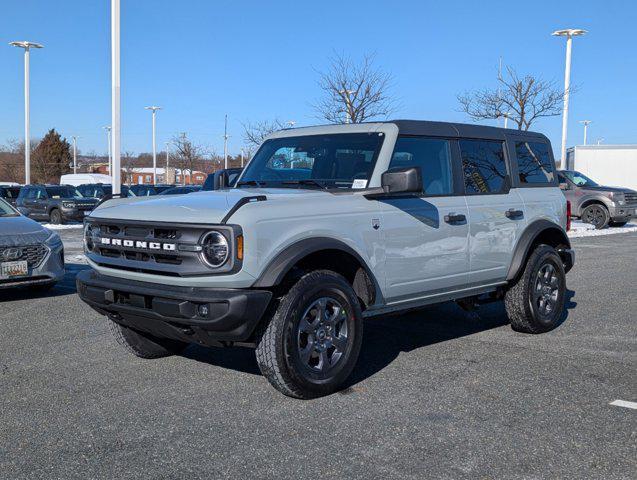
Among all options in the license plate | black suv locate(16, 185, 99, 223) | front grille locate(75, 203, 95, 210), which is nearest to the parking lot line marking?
the license plate

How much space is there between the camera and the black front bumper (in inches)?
179

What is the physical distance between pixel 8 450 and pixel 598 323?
588 centimetres

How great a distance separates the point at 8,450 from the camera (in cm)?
407

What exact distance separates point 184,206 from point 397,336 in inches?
115

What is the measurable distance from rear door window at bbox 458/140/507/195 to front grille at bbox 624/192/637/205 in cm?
1812

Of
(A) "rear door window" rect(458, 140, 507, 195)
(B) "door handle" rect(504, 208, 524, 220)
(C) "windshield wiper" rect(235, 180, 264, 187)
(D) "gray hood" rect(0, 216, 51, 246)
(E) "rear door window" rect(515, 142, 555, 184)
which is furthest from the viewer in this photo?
(D) "gray hood" rect(0, 216, 51, 246)

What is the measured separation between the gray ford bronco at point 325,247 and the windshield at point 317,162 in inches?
0.5

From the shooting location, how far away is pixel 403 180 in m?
5.22

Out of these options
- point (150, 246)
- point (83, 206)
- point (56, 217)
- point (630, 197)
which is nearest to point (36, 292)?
point (150, 246)

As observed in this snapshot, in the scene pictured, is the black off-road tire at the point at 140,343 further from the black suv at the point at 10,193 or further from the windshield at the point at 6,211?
the black suv at the point at 10,193

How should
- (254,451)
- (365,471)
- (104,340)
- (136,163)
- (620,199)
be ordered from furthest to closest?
1. (136,163)
2. (620,199)
3. (104,340)
4. (254,451)
5. (365,471)

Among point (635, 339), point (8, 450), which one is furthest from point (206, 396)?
point (635, 339)

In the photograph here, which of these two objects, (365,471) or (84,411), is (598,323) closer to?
(365,471)

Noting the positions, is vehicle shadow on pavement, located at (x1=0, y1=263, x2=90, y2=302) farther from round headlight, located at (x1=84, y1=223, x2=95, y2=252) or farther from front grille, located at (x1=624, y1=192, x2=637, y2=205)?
front grille, located at (x1=624, y1=192, x2=637, y2=205)
